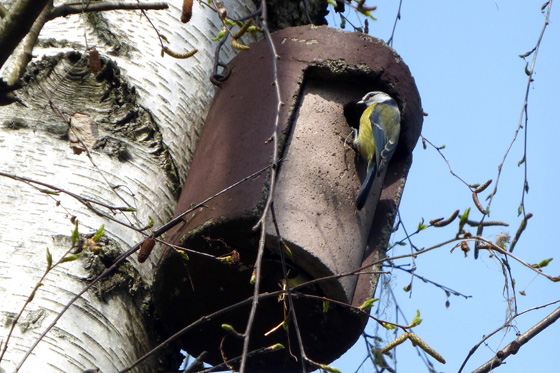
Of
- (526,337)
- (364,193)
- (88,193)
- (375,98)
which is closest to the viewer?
(526,337)

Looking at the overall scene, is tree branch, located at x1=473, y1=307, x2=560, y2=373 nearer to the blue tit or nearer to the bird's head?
the blue tit

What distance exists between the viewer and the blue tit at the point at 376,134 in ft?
6.89

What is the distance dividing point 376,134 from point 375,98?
110 millimetres

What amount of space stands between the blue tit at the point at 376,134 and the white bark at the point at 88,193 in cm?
48

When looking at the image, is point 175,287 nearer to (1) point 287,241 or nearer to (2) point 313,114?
(1) point 287,241

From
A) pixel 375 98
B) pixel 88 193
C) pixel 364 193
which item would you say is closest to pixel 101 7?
pixel 88 193

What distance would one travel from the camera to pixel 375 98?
2.39 metres

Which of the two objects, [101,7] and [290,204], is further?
[290,204]

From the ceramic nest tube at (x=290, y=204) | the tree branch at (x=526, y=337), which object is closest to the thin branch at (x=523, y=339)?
the tree branch at (x=526, y=337)

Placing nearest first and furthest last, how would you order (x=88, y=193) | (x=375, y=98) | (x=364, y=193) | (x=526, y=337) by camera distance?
(x=526, y=337), (x=88, y=193), (x=364, y=193), (x=375, y=98)

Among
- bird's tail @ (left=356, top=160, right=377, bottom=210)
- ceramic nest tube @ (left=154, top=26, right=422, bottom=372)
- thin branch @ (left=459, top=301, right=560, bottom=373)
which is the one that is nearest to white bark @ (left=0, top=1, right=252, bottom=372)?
ceramic nest tube @ (left=154, top=26, right=422, bottom=372)

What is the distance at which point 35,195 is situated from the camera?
6.20 ft

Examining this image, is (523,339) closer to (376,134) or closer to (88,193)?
(376,134)

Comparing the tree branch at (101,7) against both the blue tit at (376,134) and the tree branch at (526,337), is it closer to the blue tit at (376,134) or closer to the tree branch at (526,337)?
the blue tit at (376,134)
